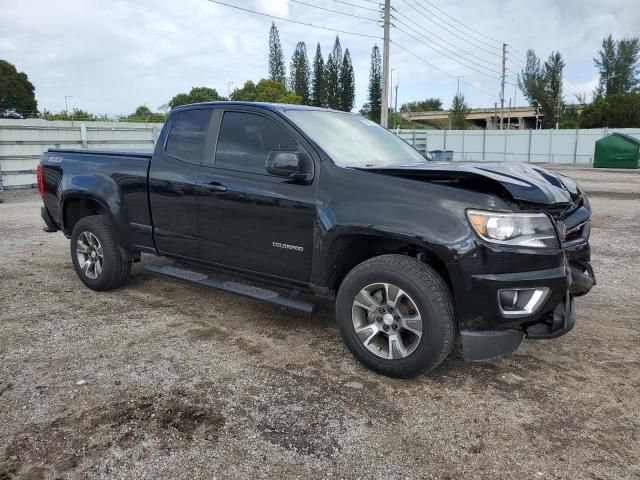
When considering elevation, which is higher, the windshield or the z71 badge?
the windshield

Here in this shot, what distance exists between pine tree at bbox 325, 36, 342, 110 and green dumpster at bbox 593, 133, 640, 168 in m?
55.8

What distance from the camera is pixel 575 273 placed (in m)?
3.68

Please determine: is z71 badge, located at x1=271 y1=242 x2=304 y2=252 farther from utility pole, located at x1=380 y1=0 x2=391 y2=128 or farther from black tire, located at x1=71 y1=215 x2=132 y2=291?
utility pole, located at x1=380 y1=0 x2=391 y2=128

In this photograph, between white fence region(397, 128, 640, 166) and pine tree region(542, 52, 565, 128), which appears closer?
white fence region(397, 128, 640, 166)

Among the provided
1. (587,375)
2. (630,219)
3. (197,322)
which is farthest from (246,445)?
(630,219)

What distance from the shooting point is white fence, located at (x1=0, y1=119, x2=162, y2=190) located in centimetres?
1529

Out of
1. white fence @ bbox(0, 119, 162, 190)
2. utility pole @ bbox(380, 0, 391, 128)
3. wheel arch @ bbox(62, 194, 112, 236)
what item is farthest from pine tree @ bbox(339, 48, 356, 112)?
wheel arch @ bbox(62, 194, 112, 236)

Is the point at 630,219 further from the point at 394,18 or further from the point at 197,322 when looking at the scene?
the point at 394,18

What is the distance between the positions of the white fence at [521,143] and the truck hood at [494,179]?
30.3 meters

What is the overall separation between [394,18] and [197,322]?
91.5ft

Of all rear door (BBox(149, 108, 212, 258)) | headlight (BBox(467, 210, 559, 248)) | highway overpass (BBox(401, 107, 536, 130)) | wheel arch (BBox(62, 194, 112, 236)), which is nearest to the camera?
headlight (BBox(467, 210, 559, 248))

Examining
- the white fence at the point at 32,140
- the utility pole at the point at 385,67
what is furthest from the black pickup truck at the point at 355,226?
the utility pole at the point at 385,67

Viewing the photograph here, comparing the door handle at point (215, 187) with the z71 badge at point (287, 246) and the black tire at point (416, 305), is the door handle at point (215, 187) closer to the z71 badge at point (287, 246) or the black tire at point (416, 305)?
the z71 badge at point (287, 246)

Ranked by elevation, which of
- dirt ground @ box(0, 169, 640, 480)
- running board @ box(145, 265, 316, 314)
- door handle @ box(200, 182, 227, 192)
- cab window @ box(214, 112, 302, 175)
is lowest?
dirt ground @ box(0, 169, 640, 480)
